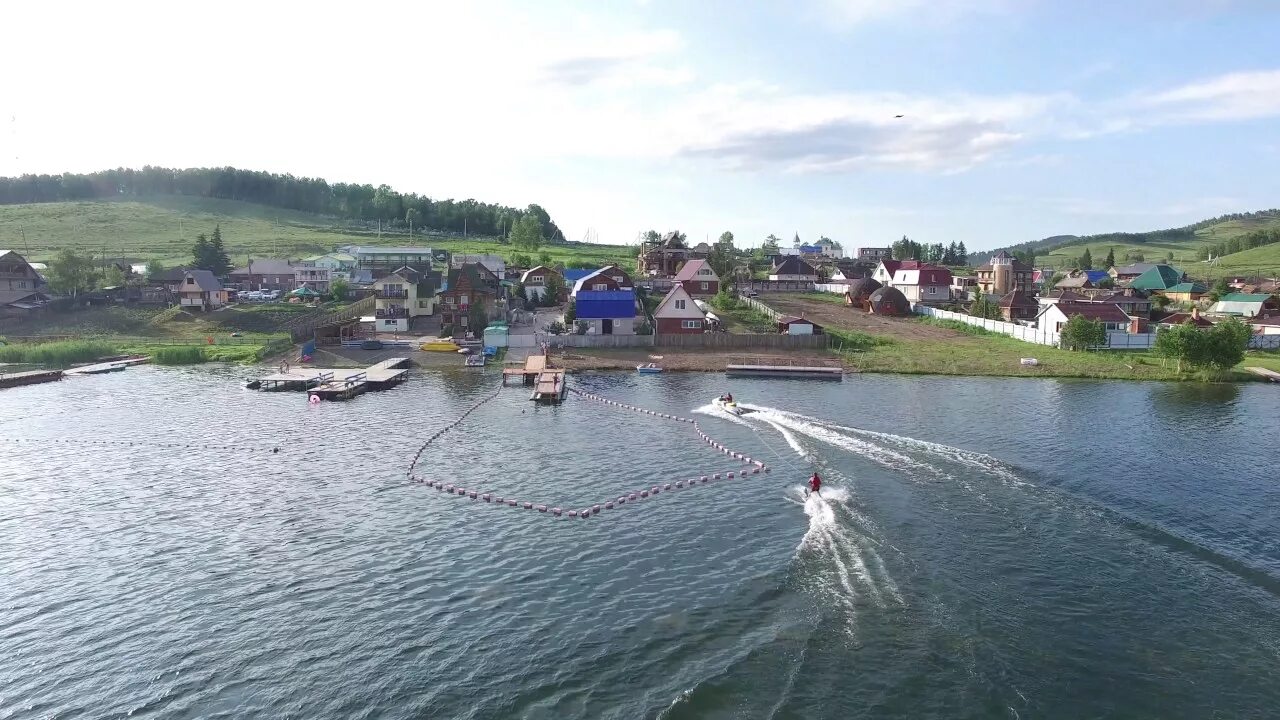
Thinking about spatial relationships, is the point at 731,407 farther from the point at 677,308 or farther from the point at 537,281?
the point at 537,281

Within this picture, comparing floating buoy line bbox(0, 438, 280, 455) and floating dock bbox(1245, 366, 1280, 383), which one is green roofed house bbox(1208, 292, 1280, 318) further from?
floating buoy line bbox(0, 438, 280, 455)

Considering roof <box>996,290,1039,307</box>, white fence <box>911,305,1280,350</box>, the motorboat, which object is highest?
roof <box>996,290,1039,307</box>

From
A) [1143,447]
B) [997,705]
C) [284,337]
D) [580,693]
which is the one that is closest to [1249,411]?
[1143,447]

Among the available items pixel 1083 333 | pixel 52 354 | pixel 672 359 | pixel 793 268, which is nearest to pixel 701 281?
pixel 793 268

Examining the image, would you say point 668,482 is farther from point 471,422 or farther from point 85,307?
point 85,307

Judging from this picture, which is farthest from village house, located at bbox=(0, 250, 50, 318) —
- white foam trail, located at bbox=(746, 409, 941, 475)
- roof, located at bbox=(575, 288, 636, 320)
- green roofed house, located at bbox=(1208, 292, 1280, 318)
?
green roofed house, located at bbox=(1208, 292, 1280, 318)

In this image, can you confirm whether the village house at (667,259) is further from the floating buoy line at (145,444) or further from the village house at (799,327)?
the floating buoy line at (145,444)
